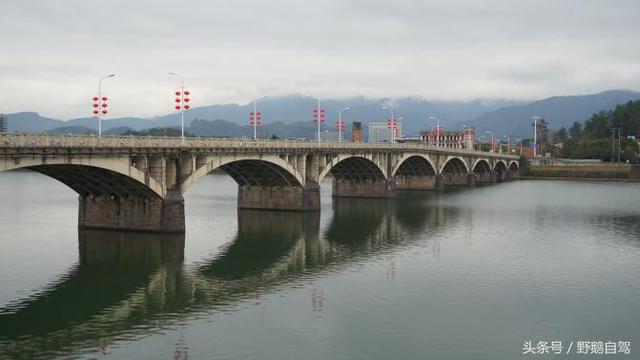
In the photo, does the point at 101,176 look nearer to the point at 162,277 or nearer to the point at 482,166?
the point at 162,277

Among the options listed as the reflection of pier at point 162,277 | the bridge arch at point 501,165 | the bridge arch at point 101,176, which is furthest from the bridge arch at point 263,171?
the bridge arch at point 501,165

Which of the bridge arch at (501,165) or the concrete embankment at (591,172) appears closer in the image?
the concrete embankment at (591,172)

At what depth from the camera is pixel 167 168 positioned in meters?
62.1

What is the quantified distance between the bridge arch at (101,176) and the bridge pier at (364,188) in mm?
57894

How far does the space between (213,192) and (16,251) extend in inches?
2759

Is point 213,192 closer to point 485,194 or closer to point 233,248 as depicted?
point 485,194

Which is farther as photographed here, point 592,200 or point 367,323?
point 592,200

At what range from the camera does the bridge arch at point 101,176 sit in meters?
50.4

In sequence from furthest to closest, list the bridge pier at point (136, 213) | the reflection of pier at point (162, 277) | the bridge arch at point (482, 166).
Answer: the bridge arch at point (482, 166)
the bridge pier at point (136, 213)
the reflection of pier at point (162, 277)

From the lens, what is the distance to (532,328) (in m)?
35.6

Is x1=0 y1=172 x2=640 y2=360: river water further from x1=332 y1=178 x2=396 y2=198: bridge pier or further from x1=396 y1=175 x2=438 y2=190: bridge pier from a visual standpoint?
x1=396 y1=175 x2=438 y2=190: bridge pier

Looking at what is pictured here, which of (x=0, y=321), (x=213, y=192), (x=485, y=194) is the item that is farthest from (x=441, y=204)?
(x=0, y=321)

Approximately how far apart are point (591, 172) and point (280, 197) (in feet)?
406

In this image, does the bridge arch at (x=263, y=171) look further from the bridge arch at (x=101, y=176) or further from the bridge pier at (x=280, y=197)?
the bridge arch at (x=101, y=176)
